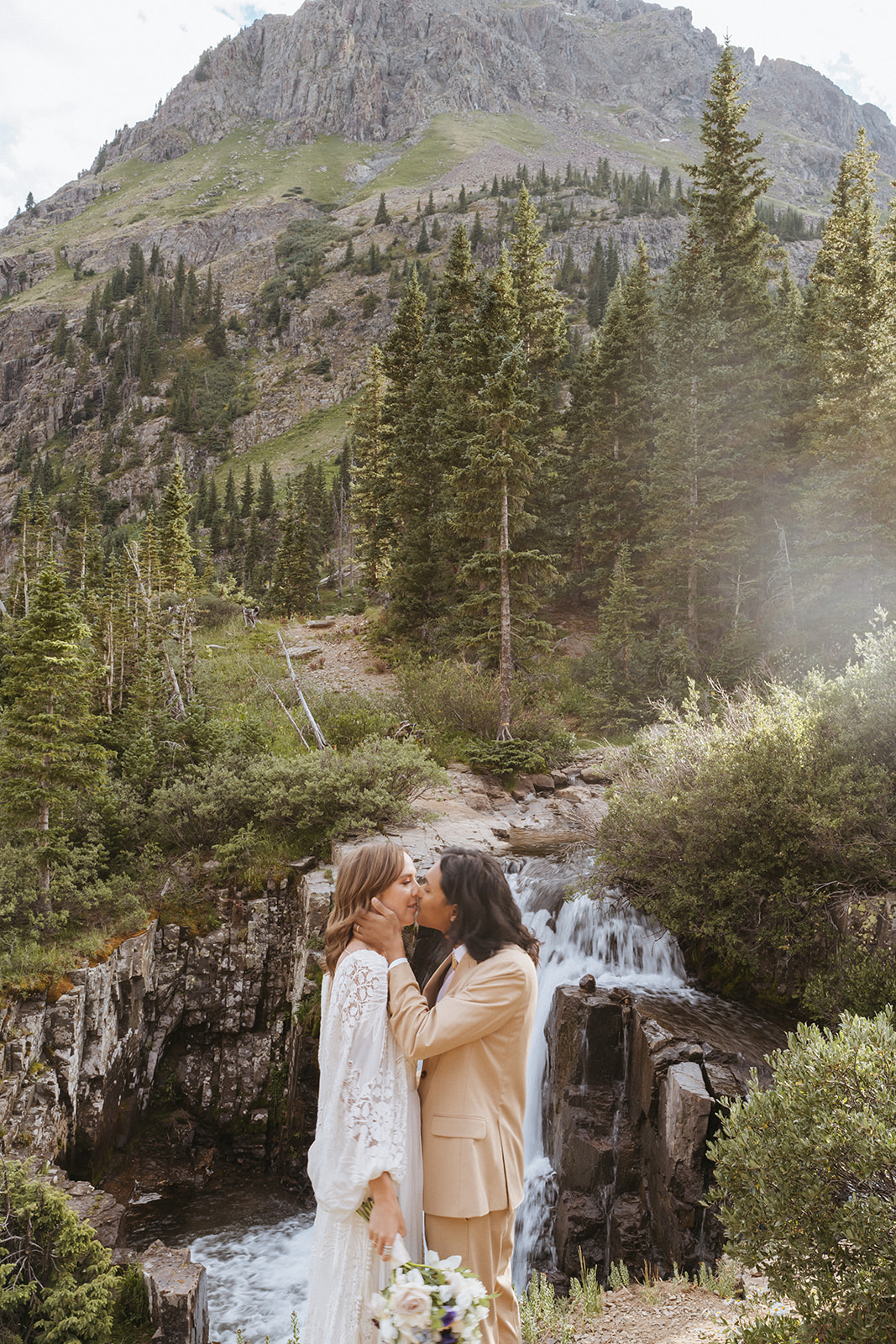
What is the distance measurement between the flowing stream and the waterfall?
0.01 m

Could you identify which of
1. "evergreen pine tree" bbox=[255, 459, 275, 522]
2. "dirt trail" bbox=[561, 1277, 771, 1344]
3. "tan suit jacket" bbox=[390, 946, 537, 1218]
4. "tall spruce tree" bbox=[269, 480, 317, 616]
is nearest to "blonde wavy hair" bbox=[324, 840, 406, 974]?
"tan suit jacket" bbox=[390, 946, 537, 1218]

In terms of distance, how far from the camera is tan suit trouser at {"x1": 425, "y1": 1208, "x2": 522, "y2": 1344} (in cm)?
307

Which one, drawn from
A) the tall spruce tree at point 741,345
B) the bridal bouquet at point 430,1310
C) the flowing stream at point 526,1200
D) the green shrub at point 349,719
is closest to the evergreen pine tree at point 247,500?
the tall spruce tree at point 741,345

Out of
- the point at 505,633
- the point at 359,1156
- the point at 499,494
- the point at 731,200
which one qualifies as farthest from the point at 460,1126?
the point at 731,200

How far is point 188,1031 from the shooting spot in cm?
1177

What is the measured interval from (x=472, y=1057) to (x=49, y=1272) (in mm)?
5644

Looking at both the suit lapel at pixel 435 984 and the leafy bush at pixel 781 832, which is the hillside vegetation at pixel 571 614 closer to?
the leafy bush at pixel 781 832

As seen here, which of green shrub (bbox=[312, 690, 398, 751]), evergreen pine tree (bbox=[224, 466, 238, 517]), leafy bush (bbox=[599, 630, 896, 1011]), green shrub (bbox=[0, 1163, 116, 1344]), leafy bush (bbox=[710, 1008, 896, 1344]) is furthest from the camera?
evergreen pine tree (bbox=[224, 466, 238, 517])

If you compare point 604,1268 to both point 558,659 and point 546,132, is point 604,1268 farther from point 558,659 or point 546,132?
point 546,132

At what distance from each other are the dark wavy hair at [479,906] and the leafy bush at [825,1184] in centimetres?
257

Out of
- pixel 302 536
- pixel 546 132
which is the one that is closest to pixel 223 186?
pixel 546 132

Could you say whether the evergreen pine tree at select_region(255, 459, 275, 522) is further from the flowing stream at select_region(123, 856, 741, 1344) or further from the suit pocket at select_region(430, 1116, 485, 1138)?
the suit pocket at select_region(430, 1116, 485, 1138)

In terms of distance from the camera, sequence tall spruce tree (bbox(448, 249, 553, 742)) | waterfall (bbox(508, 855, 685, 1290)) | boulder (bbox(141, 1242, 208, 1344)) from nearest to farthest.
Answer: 1. boulder (bbox(141, 1242, 208, 1344))
2. waterfall (bbox(508, 855, 685, 1290))
3. tall spruce tree (bbox(448, 249, 553, 742))

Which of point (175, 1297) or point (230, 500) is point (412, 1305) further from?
point (230, 500)
